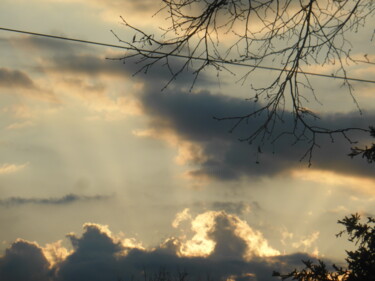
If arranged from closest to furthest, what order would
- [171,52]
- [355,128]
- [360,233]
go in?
[355,128] < [171,52] < [360,233]

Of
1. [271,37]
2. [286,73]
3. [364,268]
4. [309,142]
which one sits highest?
[271,37]

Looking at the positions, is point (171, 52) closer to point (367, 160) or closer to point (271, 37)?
point (271, 37)

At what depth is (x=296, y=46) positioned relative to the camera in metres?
6.86

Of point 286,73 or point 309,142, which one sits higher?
point 286,73

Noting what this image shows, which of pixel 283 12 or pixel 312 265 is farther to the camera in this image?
pixel 312 265

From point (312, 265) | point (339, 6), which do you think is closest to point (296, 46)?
point (339, 6)

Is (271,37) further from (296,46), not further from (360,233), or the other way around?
(360,233)

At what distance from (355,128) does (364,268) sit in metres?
5.82

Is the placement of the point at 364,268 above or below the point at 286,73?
below

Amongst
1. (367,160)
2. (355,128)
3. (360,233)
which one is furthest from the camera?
(360,233)

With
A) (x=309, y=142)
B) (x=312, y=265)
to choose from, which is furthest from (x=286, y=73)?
(x=312, y=265)

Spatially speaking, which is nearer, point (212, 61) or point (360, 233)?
point (212, 61)

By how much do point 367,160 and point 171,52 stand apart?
5.71 metres

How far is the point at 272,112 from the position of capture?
675cm
